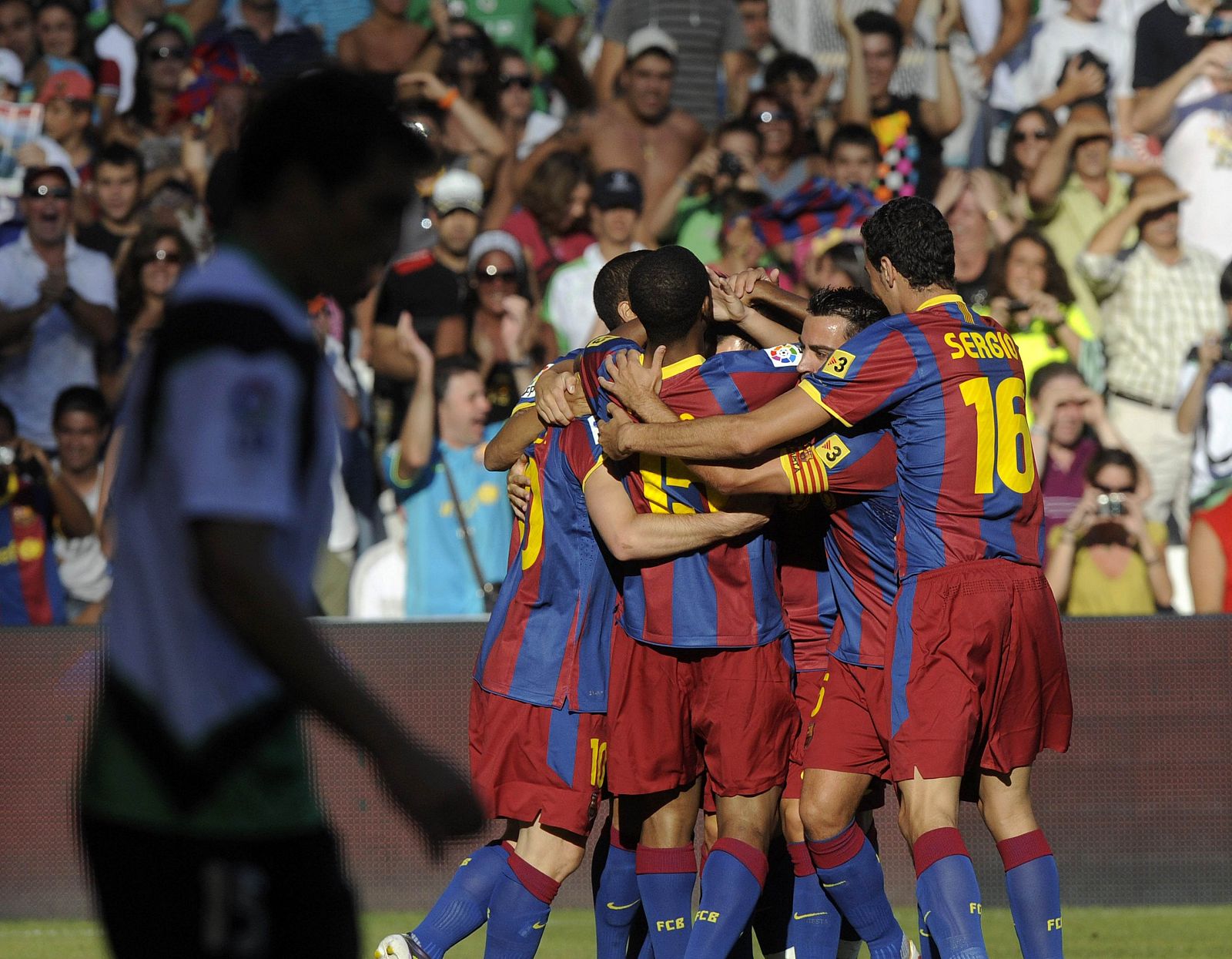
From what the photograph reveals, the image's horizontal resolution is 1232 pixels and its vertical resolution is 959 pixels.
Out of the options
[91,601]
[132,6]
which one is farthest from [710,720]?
[132,6]

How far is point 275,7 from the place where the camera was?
9.37m

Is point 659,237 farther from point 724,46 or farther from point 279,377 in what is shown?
point 279,377

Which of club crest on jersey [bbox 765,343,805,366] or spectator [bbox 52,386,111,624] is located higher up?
club crest on jersey [bbox 765,343,805,366]

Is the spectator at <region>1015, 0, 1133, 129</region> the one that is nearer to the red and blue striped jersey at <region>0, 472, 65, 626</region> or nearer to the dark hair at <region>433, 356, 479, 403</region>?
the dark hair at <region>433, 356, 479, 403</region>

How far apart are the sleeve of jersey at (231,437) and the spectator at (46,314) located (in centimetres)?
634

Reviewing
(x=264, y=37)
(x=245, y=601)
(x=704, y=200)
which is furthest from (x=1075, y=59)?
(x=245, y=601)

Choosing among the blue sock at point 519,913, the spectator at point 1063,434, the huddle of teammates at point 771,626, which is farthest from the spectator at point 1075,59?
the blue sock at point 519,913

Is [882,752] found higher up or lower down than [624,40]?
lower down

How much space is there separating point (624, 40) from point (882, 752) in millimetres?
6016

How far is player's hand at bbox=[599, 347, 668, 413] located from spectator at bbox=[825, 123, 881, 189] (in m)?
4.36

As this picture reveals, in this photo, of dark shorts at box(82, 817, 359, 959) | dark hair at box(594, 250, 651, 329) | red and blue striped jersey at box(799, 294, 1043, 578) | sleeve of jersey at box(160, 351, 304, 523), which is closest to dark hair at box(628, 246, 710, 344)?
red and blue striped jersey at box(799, 294, 1043, 578)

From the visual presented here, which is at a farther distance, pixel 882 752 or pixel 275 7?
pixel 275 7

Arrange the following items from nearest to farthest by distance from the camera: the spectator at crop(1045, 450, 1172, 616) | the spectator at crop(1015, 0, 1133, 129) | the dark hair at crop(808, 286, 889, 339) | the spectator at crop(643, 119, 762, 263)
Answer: the dark hair at crop(808, 286, 889, 339) < the spectator at crop(1045, 450, 1172, 616) < the spectator at crop(643, 119, 762, 263) < the spectator at crop(1015, 0, 1133, 129)

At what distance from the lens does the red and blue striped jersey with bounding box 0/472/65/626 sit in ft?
25.2
